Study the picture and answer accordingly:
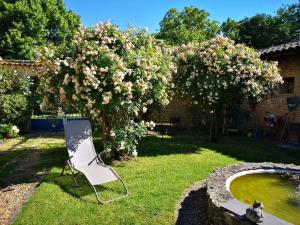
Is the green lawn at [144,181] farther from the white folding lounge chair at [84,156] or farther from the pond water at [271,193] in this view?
the pond water at [271,193]

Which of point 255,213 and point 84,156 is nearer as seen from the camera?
point 255,213

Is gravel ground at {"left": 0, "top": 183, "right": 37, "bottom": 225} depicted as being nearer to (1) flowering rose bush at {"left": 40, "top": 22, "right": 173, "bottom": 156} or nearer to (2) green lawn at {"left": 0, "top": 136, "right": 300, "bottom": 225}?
(2) green lawn at {"left": 0, "top": 136, "right": 300, "bottom": 225}

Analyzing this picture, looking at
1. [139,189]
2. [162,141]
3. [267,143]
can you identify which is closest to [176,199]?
[139,189]

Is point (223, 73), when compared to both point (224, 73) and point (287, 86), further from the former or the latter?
point (287, 86)

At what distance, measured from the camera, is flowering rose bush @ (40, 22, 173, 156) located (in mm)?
6637

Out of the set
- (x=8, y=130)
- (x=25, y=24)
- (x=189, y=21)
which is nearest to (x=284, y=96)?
(x=8, y=130)

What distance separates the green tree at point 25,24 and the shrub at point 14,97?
11378mm

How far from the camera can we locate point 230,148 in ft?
32.8

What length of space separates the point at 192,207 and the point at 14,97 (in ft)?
32.2

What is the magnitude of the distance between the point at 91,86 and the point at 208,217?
3557 mm

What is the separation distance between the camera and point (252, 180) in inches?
227

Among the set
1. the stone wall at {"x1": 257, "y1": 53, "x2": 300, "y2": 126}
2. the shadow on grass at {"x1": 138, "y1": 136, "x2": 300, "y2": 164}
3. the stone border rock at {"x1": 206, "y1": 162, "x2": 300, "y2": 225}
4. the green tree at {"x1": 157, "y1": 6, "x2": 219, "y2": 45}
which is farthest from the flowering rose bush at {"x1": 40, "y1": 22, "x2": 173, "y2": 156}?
the green tree at {"x1": 157, "y1": 6, "x2": 219, "y2": 45}

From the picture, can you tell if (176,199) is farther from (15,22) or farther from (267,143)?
(15,22)

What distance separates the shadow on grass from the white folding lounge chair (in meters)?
2.47
